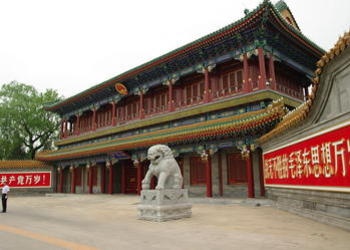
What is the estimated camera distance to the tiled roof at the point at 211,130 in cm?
1194

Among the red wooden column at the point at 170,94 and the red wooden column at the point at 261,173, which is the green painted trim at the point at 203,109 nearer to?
the red wooden column at the point at 170,94

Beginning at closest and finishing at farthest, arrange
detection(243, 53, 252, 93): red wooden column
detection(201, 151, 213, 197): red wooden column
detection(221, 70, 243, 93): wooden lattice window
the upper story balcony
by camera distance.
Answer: detection(243, 53, 252, 93): red wooden column, detection(201, 151, 213, 197): red wooden column, the upper story balcony, detection(221, 70, 243, 93): wooden lattice window

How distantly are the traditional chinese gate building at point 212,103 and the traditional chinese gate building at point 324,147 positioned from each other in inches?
124

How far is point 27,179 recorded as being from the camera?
25250mm

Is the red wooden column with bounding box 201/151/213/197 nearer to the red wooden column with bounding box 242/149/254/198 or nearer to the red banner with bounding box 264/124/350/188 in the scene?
the red wooden column with bounding box 242/149/254/198

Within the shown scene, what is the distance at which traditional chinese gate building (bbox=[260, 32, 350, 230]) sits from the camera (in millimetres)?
6273

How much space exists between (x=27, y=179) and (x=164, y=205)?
68.2ft

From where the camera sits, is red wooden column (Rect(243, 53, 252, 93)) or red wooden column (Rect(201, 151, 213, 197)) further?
red wooden column (Rect(201, 151, 213, 197))

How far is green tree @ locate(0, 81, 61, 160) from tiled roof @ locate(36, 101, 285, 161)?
49.2ft

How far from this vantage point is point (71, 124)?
2927 centimetres

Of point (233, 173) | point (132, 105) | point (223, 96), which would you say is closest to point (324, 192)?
point (233, 173)

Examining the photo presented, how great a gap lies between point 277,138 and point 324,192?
3.64 meters

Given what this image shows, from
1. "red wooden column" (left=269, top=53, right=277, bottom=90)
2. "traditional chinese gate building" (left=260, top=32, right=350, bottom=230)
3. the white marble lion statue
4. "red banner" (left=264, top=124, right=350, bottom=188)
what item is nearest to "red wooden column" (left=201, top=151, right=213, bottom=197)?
"red banner" (left=264, top=124, right=350, bottom=188)

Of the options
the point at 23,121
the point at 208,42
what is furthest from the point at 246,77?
the point at 23,121
